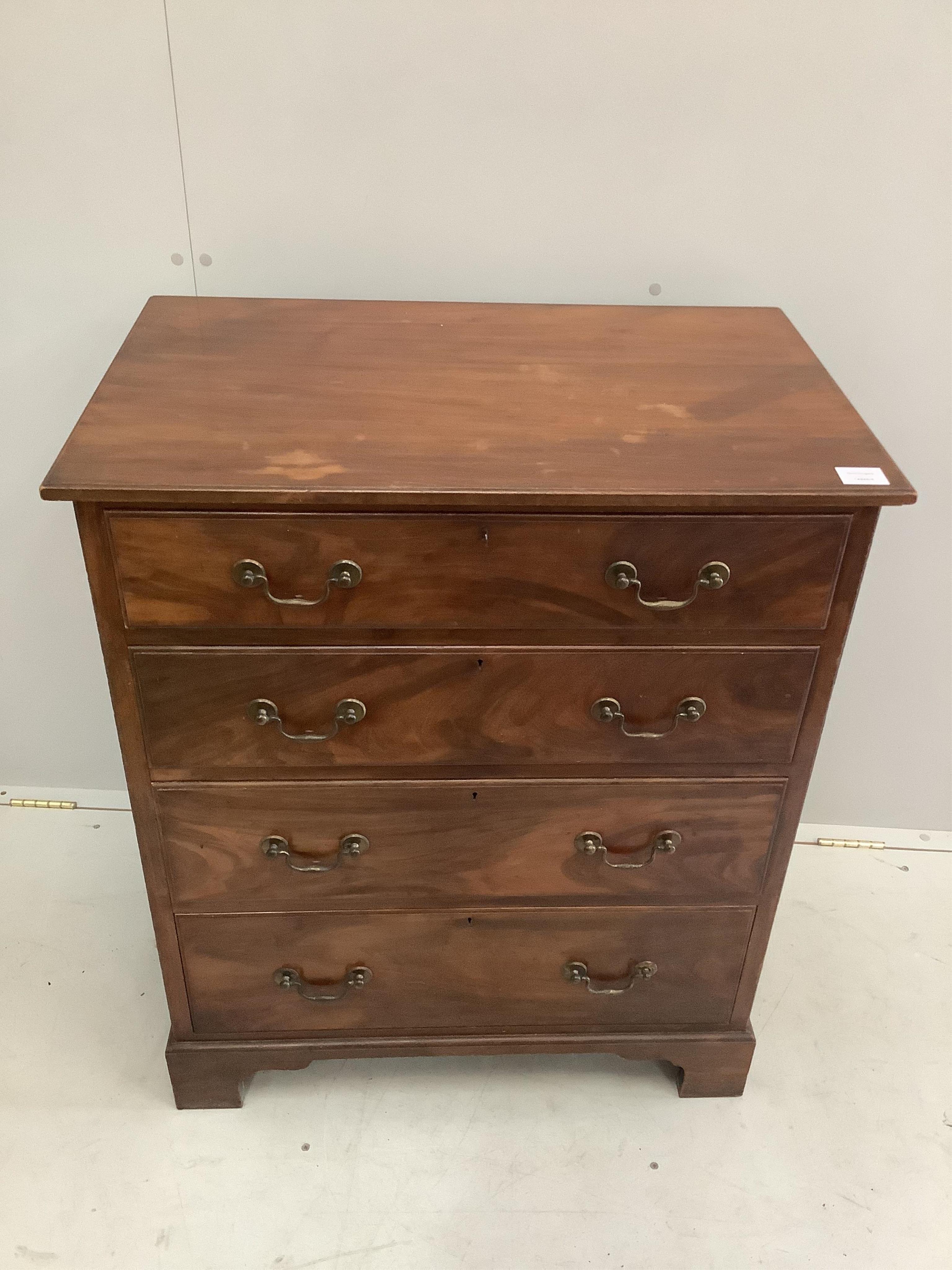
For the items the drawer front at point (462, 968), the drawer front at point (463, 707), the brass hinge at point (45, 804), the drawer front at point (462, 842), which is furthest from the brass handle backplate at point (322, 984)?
the brass hinge at point (45, 804)

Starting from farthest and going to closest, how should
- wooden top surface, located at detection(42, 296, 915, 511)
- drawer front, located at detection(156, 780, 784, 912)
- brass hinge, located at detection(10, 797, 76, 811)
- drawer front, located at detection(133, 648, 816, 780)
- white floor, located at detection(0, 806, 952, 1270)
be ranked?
brass hinge, located at detection(10, 797, 76, 811)
white floor, located at detection(0, 806, 952, 1270)
drawer front, located at detection(156, 780, 784, 912)
drawer front, located at detection(133, 648, 816, 780)
wooden top surface, located at detection(42, 296, 915, 511)

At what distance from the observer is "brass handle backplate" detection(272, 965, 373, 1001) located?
5.13 ft

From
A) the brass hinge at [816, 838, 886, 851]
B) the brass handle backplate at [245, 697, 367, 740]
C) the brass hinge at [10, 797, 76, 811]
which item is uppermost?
the brass handle backplate at [245, 697, 367, 740]

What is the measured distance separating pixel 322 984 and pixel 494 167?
1183mm

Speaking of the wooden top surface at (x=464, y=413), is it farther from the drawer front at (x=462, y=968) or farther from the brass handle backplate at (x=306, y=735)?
the drawer front at (x=462, y=968)

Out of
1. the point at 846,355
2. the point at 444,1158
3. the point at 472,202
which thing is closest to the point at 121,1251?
the point at 444,1158

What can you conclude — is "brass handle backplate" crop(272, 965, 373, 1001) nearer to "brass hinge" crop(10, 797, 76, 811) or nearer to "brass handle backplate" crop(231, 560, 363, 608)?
"brass handle backplate" crop(231, 560, 363, 608)

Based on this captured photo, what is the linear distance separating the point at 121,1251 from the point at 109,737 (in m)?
0.90

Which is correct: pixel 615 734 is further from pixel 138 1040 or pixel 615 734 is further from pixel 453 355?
pixel 138 1040

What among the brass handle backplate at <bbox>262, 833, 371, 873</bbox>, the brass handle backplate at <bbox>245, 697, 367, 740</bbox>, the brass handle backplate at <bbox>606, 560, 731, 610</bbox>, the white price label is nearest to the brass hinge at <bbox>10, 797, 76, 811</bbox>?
the brass handle backplate at <bbox>262, 833, 371, 873</bbox>

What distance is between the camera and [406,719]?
1.34m

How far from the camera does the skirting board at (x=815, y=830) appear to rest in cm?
218

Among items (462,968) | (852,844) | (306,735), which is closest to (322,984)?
(462,968)

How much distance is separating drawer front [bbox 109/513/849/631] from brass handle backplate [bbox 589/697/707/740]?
0.10 metres
